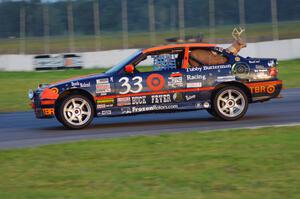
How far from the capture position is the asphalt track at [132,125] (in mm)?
11281

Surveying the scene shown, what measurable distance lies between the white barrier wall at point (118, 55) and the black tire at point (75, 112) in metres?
18.6

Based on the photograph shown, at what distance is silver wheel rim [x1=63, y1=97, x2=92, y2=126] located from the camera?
12.1 m

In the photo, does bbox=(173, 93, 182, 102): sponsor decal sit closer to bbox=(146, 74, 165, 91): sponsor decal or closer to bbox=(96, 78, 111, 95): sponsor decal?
bbox=(146, 74, 165, 91): sponsor decal

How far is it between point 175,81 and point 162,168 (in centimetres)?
447

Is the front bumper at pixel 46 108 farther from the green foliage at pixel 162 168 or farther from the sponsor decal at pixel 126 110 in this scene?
the green foliage at pixel 162 168

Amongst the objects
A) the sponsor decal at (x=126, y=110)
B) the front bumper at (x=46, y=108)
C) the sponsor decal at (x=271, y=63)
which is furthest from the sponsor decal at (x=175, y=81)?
the front bumper at (x=46, y=108)

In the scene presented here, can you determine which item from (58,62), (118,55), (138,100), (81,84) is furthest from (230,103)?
(58,62)

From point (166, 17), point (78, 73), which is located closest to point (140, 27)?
point (166, 17)

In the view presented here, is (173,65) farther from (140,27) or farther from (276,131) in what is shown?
(140,27)

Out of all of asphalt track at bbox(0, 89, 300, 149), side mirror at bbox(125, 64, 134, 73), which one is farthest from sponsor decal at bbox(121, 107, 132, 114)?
side mirror at bbox(125, 64, 134, 73)

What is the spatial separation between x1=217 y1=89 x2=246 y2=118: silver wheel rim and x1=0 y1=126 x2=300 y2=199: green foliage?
83.2 inches

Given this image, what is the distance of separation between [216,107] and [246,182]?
210 inches

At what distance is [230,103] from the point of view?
12.4 meters

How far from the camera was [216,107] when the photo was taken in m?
12.3
